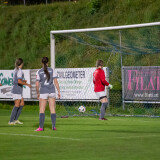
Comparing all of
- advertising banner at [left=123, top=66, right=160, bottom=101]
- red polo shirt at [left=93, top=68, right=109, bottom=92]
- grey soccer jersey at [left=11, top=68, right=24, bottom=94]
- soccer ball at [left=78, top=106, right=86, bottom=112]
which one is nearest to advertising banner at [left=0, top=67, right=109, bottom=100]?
soccer ball at [left=78, top=106, right=86, bottom=112]

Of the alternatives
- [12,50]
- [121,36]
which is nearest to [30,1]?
[12,50]

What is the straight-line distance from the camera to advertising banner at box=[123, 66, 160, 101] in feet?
60.3

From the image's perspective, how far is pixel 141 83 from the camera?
18.8m

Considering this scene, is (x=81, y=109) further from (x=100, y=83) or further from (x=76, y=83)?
(x=100, y=83)

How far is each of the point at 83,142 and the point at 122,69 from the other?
9.25 m

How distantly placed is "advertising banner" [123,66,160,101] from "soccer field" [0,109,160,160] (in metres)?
3.54

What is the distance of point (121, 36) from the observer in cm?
1920

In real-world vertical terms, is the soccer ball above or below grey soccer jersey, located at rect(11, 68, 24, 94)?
below

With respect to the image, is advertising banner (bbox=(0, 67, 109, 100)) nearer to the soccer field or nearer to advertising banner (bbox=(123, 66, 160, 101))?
advertising banner (bbox=(123, 66, 160, 101))

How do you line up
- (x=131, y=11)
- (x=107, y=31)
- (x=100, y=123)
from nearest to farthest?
(x=100, y=123)
(x=107, y=31)
(x=131, y=11)

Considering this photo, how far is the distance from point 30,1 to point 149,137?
31.3 meters

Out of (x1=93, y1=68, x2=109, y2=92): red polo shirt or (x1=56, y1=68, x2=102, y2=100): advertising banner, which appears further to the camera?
(x1=56, y1=68, x2=102, y2=100): advertising banner

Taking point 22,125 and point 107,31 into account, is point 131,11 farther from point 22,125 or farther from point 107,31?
point 22,125

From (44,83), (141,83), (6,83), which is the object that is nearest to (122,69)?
(141,83)
